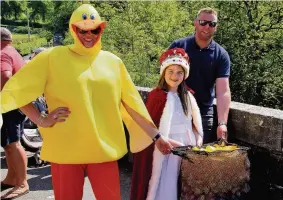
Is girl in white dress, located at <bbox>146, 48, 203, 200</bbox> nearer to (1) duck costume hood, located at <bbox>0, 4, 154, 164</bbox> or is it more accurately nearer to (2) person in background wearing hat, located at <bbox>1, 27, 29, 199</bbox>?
(1) duck costume hood, located at <bbox>0, 4, 154, 164</bbox>

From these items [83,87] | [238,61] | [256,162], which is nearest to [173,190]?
[256,162]

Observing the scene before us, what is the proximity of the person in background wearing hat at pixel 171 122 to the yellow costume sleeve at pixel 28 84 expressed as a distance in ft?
3.14

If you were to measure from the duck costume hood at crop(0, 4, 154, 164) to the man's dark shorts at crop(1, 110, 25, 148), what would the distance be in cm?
187

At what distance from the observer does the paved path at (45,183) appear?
470 cm

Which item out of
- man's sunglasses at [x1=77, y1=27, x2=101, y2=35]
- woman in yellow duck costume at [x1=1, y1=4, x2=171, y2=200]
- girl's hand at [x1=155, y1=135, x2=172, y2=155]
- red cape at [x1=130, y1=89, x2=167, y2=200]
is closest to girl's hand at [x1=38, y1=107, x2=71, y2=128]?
woman in yellow duck costume at [x1=1, y1=4, x2=171, y2=200]

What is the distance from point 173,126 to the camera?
3.33 m

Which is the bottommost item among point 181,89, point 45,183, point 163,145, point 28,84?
point 45,183

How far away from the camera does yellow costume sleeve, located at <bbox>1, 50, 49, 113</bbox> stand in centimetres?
280

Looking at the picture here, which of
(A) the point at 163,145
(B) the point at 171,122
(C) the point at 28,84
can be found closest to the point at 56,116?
(C) the point at 28,84

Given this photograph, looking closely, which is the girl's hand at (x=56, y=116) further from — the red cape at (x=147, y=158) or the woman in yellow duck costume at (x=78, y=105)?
the red cape at (x=147, y=158)

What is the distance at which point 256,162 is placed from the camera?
12.1 feet

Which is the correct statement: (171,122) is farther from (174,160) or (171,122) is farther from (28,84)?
(28,84)

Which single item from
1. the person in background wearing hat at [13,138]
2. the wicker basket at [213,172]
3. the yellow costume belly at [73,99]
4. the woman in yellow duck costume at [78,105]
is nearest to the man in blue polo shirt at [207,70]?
the wicker basket at [213,172]

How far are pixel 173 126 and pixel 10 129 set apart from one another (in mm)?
2120
